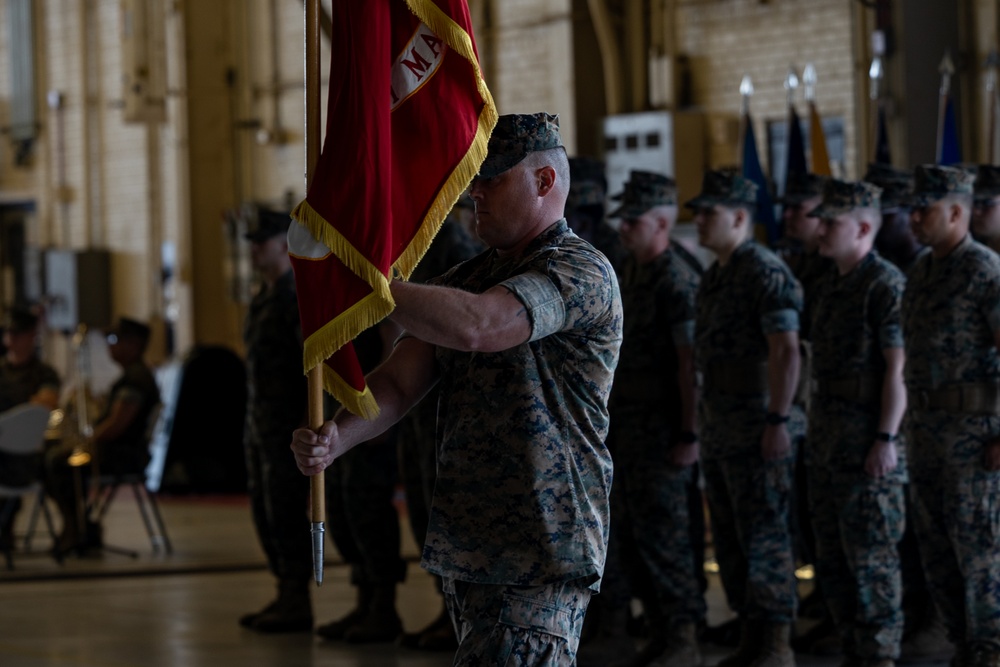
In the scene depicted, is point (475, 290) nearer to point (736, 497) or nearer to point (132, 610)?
point (736, 497)

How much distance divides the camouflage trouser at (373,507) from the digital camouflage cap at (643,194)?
1.34m

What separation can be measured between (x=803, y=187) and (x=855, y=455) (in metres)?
1.29

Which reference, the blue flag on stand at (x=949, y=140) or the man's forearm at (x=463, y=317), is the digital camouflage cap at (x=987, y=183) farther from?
the man's forearm at (x=463, y=317)

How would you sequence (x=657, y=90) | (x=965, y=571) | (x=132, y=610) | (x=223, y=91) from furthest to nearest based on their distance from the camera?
(x=223, y=91)
(x=657, y=90)
(x=132, y=610)
(x=965, y=571)

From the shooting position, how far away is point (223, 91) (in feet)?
44.3

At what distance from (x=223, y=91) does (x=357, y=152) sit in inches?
434

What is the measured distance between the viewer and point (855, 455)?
5.09m

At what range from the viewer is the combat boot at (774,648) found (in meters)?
5.12

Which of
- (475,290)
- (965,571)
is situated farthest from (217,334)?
(475,290)

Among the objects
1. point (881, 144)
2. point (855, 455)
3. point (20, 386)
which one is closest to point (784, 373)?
point (855, 455)

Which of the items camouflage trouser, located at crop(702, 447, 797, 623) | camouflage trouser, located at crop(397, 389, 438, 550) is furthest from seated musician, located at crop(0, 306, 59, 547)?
camouflage trouser, located at crop(702, 447, 797, 623)

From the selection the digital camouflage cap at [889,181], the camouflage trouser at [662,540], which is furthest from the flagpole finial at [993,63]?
the camouflage trouser at [662,540]

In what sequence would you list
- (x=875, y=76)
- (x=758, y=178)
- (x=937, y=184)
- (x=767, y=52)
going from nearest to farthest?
(x=937, y=184) → (x=875, y=76) → (x=758, y=178) → (x=767, y=52)

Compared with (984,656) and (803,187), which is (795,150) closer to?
(803,187)
